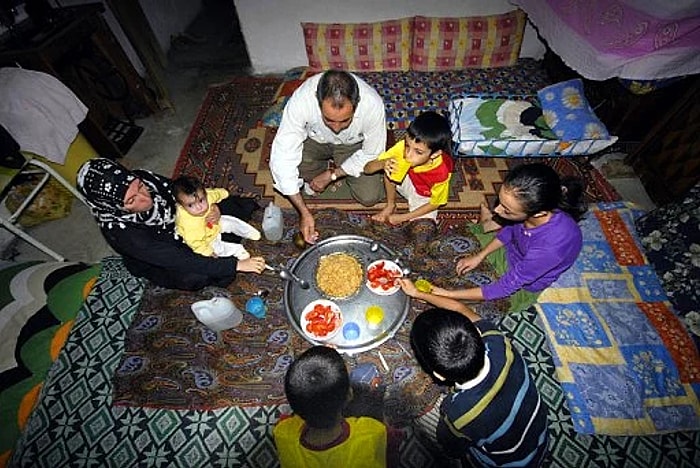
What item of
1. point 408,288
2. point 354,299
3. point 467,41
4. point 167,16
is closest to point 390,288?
point 408,288

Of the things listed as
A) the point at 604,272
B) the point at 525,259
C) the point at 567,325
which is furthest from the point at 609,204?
the point at 525,259

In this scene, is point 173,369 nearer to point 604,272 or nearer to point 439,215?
point 439,215

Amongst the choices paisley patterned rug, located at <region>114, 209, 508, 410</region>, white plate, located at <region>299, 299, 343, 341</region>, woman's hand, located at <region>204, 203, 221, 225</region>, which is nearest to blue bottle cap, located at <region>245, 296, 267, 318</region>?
paisley patterned rug, located at <region>114, 209, 508, 410</region>

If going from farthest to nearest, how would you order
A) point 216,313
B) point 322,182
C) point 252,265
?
point 322,182 < point 252,265 < point 216,313

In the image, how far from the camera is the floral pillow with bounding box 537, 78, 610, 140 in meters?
3.53

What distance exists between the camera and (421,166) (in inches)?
108

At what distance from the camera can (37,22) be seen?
12.8ft

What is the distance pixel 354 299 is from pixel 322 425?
0.92 m

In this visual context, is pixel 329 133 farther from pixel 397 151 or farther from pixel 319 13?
pixel 319 13

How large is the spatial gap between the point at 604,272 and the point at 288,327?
276 centimetres

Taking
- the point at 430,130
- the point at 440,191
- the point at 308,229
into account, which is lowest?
the point at 308,229

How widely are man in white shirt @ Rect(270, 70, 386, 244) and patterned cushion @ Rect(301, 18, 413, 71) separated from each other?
1853mm

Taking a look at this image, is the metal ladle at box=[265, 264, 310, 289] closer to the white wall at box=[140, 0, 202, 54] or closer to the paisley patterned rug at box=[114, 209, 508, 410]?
the paisley patterned rug at box=[114, 209, 508, 410]

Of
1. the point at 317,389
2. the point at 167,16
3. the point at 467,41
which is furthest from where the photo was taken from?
the point at 167,16
